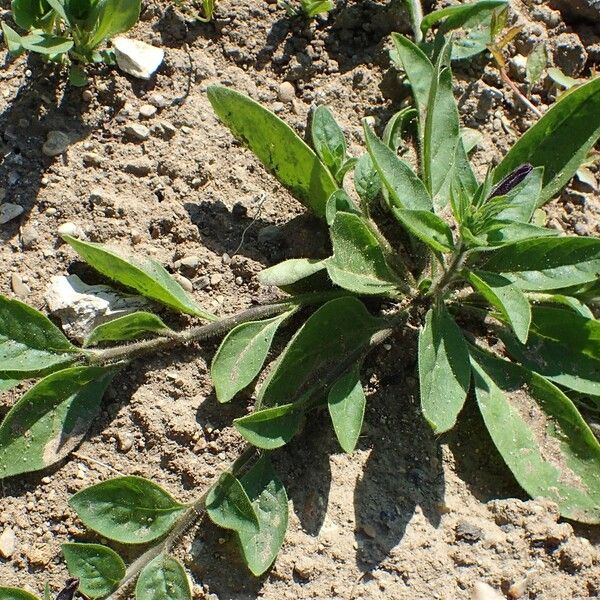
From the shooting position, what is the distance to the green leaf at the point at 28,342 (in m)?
2.89

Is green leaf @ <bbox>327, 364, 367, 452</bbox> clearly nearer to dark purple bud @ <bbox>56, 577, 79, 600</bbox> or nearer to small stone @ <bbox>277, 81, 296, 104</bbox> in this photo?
dark purple bud @ <bbox>56, 577, 79, 600</bbox>

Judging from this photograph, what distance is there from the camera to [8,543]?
2783 millimetres

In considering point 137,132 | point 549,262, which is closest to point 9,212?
point 137,132

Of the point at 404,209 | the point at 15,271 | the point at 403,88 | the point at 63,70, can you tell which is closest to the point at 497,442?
the point at 404,209

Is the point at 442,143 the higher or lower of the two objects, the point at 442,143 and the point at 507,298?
the higher

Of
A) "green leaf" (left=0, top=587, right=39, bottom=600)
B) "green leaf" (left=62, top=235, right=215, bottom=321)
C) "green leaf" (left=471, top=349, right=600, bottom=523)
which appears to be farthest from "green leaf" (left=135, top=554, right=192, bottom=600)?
"green leaf" (left=471, top=349, right=600, bottom=523)

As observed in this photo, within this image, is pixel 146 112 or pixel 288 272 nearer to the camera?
pixel 288 272

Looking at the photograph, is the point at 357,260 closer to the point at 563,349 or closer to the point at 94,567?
the point at 563,349

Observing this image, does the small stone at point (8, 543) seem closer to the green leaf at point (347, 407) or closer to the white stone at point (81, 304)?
the white stone at point (81, 304)

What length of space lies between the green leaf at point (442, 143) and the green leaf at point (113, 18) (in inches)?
47.3

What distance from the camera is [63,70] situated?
3342 millimetres

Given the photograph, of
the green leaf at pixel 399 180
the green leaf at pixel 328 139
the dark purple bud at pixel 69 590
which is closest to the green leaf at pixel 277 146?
the green leaf at pixel 328 139

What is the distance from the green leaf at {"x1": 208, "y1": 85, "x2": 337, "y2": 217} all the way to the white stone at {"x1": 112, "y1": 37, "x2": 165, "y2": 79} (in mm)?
438

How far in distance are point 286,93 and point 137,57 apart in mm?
636
